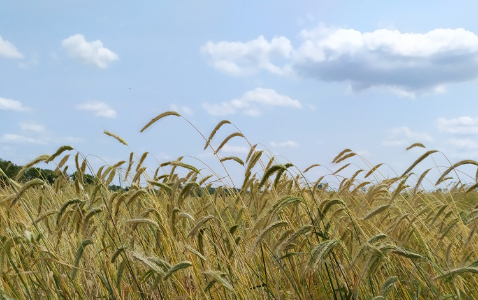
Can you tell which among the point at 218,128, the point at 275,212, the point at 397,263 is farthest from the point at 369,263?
the point at 397,263

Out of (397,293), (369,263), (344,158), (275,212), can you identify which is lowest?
(397,293)

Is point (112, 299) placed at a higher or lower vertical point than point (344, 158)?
lower

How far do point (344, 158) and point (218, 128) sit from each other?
95 centimetres

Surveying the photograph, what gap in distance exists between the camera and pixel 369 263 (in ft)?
5.39

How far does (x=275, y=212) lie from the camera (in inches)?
76.4

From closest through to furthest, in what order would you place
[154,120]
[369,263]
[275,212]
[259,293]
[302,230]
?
[369,263]
[302,230]
[275,212]
[259,293]
[154,120]

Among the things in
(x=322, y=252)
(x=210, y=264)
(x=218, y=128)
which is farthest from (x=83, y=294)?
(x=322, y=252)

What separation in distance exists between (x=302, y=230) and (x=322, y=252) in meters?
0.30

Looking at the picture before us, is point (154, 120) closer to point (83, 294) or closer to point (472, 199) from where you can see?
point (83, 294)

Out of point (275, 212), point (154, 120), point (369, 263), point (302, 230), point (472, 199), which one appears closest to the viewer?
point (369, 263)

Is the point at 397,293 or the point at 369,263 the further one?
the point at 397,293

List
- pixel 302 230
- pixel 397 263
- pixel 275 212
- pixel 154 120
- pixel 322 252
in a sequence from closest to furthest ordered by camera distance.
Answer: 1. pixel 322 252
2. pixel 302 230
3. pixel 275 212
4. pixel 154 120
5. pixel 397 263

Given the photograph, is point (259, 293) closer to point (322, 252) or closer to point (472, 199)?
point (322, 252)

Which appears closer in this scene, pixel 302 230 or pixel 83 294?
pixel 302 230
